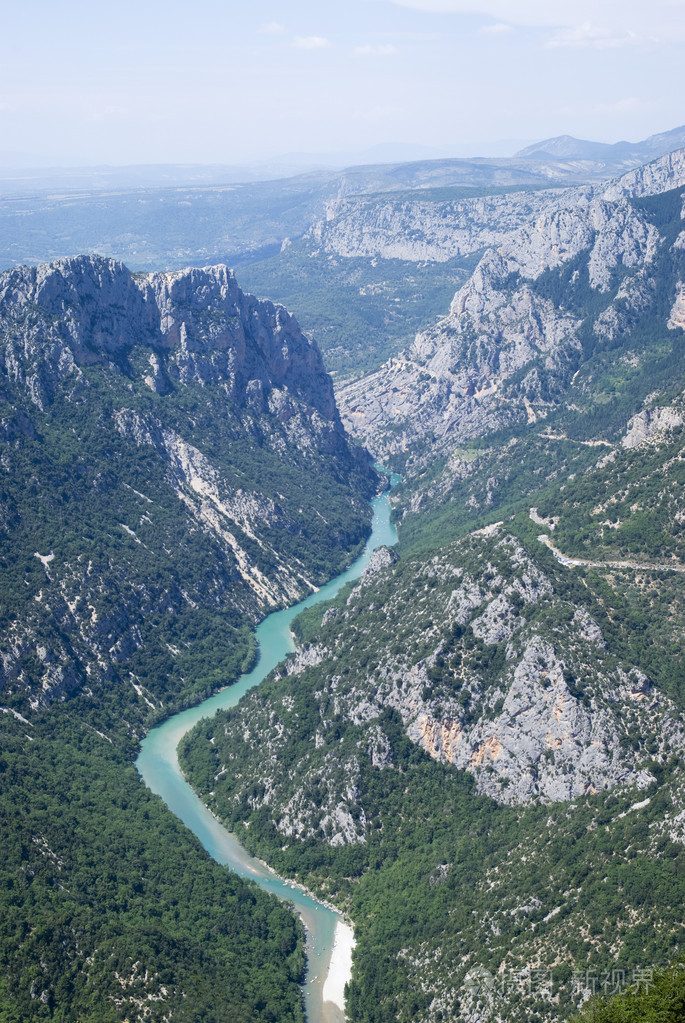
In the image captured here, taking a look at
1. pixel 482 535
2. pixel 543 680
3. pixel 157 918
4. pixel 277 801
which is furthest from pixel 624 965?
pixel 482 535

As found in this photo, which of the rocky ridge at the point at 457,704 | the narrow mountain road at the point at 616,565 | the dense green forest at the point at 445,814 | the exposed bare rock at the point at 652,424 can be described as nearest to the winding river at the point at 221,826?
the dense green forest at the point at 445,814

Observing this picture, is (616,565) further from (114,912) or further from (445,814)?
(114,912)

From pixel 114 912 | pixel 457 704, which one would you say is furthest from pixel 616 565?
pixel 114 912

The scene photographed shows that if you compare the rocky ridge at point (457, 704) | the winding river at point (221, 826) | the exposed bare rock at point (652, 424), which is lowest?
the winding river at point (221, 826)

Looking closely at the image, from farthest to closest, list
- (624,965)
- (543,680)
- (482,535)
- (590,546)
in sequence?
(482,535), (590,546), (543,680), (624,965)

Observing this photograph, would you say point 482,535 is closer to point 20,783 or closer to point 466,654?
point 466,654

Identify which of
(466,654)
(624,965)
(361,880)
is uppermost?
(466,654)

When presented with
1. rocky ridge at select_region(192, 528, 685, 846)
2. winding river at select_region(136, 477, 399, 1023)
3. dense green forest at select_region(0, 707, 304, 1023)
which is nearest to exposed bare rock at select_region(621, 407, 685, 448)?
rocky ridge at select_region(192, 528, 685, 846)

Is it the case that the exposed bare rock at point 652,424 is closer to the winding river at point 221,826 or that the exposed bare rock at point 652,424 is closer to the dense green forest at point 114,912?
the winding river at point 221,826
